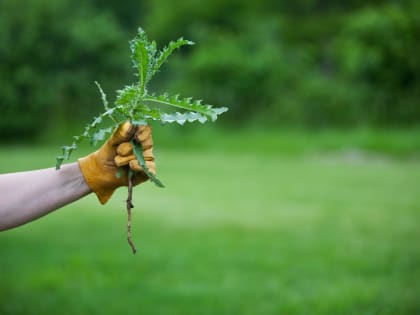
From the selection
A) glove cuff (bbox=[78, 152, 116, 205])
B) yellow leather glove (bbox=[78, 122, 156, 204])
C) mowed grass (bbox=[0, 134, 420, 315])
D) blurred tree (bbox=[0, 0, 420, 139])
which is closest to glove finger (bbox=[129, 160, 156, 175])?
yellow leather glove (bbox=[78, 122, 156, 204])

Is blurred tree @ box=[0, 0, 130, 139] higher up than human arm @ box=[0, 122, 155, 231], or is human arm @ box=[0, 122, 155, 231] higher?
blurred tree @ box=[0, 0, 130, 139]

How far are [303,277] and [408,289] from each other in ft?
3.16

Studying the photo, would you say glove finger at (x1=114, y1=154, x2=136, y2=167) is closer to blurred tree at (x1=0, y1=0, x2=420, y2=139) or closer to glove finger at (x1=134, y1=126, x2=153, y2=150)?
glove finger at (x1=134, y1=126, x2=153, y2=150)

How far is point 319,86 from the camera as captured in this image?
2364cm

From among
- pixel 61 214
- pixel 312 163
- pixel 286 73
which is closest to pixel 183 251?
pixel 61 214

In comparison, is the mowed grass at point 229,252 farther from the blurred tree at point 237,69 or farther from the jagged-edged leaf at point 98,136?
the blurred tree at point 237,69

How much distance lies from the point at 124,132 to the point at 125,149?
0.06 metres

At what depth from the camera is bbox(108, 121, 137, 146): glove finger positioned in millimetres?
2312

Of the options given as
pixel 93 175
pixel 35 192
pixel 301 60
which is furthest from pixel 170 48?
pixel 301 60

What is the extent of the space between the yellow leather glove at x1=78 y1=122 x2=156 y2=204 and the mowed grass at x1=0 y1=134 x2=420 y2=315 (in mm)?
2565

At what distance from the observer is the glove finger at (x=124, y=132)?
2.31 meters

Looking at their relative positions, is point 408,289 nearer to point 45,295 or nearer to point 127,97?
point 45,295

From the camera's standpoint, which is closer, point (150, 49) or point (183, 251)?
point (150, 49)

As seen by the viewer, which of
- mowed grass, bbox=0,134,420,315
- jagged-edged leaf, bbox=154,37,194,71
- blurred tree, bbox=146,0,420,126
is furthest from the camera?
blurred tree, bbox=146,0,420,126
